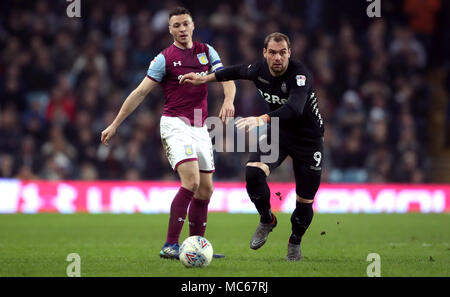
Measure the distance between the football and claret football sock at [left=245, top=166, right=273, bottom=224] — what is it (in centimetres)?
81

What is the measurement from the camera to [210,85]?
58.9 ft

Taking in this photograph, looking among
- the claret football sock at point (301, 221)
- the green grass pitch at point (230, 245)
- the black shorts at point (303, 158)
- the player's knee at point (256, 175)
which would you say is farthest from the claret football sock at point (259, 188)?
the green grass pitch at point (230, 245)

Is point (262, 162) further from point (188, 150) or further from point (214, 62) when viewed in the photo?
point (214, 62)

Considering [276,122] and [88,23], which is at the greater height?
[88,23]

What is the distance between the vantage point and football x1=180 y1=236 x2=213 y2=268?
732 centimetres

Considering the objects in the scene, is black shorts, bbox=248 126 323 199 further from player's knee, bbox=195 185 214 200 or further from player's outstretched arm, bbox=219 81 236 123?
player's knee, bbox=195 185 214 200

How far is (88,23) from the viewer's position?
62.0ft

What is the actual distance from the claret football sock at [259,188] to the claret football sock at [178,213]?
0.68 meters

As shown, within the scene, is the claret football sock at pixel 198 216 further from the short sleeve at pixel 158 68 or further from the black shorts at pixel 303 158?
the short sleeve at pixel 158 68

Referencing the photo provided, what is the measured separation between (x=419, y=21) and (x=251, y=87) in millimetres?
5159

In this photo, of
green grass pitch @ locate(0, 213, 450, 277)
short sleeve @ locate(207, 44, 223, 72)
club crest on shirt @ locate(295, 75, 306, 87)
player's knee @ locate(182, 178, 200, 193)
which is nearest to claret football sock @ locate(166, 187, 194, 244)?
player's knee @ locate(182, 178, 200, 193)
